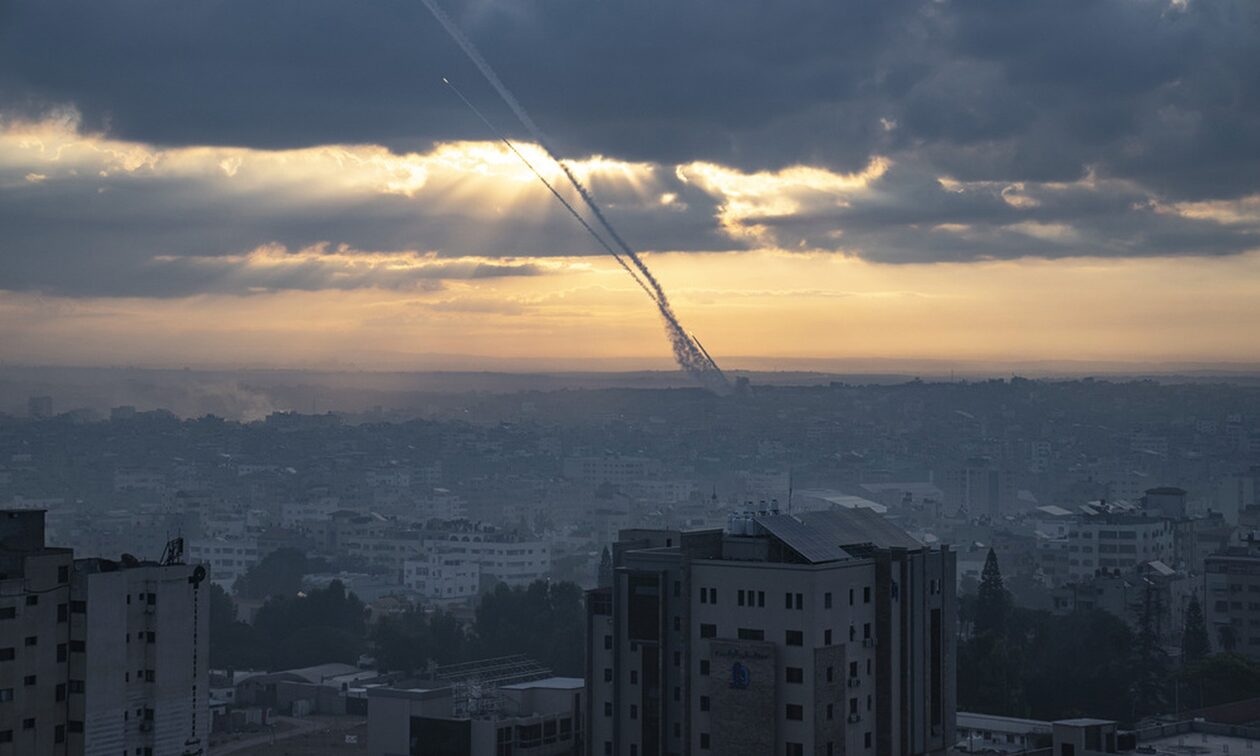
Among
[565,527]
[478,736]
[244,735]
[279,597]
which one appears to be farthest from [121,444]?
[478,736]

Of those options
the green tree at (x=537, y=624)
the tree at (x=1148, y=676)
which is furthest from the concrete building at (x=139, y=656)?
the green tree at (x=537, y=624)

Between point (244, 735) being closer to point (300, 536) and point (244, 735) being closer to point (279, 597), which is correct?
point (279, 597)

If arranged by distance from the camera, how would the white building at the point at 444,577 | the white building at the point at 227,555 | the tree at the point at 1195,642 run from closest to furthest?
the tree at the point at 1195,642 → the white building at the point at 444,577 → the white building at the point at 227,555

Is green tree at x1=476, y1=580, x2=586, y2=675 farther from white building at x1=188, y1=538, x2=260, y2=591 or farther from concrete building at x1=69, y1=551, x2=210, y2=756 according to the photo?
white building at x1=188, y1=538, x2=260, y2=591

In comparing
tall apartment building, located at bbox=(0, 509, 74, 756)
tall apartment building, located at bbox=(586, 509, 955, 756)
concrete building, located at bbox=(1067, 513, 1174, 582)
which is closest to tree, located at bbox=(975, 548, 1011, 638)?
tall apartment building, located at bbox=(586, 509, 955, 756)

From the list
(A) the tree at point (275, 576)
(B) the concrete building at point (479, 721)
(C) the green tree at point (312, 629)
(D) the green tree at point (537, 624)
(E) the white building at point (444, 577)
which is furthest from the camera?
(E) the white building at point (444, 577)

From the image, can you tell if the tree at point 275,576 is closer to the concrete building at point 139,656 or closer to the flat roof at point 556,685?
the flat roof at point 556,685

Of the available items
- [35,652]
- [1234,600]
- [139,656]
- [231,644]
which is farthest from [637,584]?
[1234,600]
